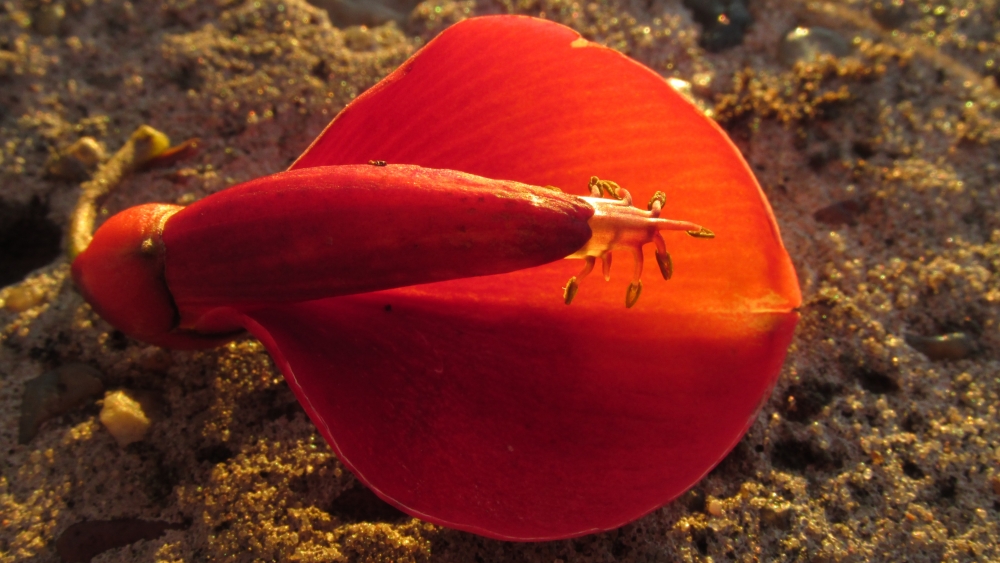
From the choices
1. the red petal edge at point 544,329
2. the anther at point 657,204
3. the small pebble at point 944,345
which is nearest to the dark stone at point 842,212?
the small pebble at point 944,345

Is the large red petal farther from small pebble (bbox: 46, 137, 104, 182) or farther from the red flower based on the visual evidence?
small pebble (bbox: 46, 137, 104, 182)

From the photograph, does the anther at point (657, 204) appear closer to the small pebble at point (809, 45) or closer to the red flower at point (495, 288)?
the red flower at point (495, 288)

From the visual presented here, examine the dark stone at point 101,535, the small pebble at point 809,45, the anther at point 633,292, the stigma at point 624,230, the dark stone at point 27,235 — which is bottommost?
the dark stone at point 101,535

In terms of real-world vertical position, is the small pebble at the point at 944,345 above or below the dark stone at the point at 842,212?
below

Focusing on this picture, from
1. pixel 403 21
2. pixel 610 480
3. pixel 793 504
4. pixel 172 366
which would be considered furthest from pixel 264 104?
pixel 793 504

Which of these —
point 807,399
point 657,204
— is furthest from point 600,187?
point 807,399

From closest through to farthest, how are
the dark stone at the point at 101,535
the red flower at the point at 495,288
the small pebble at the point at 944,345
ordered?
the red flower at the point at 495,288 → the dark stone at the point at 101,535 → the small pebble at the point at 944,345

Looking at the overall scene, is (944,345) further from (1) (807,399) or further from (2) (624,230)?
(2) (624,230)
